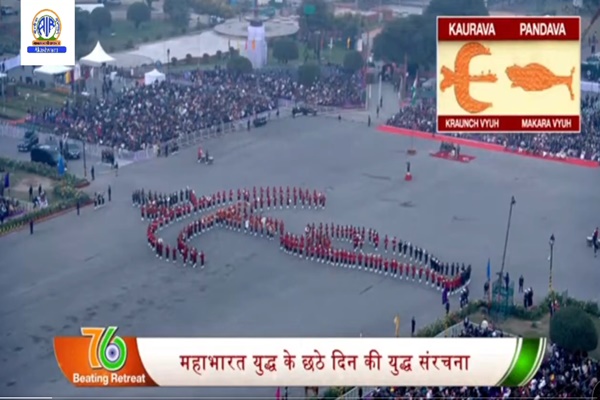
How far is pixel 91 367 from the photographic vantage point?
58.1 feet

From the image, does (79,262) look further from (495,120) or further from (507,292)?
(495,120)

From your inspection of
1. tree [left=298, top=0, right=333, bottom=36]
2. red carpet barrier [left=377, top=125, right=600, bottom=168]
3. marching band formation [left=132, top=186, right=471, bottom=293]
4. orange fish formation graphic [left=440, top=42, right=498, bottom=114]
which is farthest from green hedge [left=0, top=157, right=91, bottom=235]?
tree [left=298, top=0, right=333, bottom=36]

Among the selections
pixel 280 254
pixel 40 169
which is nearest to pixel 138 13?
pixel 40 169

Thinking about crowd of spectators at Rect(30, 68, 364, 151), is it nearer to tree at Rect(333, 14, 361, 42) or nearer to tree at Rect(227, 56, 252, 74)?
tree at Rect(227, 56, 252, 74)

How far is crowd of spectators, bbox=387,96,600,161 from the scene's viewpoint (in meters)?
40.3

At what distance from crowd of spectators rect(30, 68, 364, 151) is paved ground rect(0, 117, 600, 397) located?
1.70 meters

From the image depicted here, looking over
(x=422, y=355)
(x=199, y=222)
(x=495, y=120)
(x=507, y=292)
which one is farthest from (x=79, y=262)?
(x=422, y=355)

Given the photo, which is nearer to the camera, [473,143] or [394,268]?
[394,268]

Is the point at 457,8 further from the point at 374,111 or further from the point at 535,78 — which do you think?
the point at 535,78

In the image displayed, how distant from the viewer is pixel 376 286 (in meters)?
29.0

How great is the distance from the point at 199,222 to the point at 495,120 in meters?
11.6
